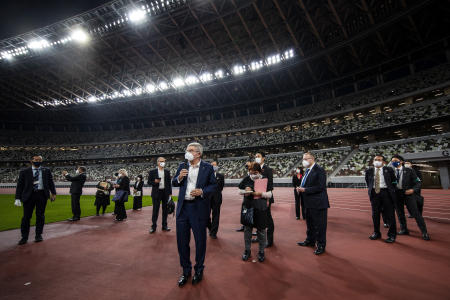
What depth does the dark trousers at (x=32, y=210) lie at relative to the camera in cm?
542

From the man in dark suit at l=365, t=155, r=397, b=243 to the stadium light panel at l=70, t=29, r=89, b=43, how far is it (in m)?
31.7

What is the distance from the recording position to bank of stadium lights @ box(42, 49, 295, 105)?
28625 millimetres

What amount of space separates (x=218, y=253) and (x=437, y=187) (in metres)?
24.3

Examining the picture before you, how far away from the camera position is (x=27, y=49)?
1054 inches

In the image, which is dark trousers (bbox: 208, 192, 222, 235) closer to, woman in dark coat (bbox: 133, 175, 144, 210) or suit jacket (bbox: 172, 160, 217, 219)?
suit jacket (bbox: 172, 160, 217, 219)

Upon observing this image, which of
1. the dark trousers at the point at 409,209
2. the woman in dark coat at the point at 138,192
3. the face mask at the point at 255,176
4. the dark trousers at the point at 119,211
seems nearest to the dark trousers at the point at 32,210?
the dark trousers at the point at 119,211

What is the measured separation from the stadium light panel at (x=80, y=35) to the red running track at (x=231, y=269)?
87.9 ft

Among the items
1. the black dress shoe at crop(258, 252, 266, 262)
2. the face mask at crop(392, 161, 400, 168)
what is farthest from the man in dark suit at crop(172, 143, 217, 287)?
the face mask at crop(392, 161, 400, 168)

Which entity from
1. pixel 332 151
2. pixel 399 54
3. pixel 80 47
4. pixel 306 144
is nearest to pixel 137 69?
pixel 80 47

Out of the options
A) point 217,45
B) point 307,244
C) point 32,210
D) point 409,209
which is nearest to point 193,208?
point 307,244

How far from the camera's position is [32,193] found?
5.52m

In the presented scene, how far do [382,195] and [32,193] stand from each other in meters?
9.40

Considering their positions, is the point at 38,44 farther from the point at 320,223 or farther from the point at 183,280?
the point at 320,223

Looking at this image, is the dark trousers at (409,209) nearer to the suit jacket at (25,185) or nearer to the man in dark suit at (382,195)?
the man in dark suit at (382,195)
